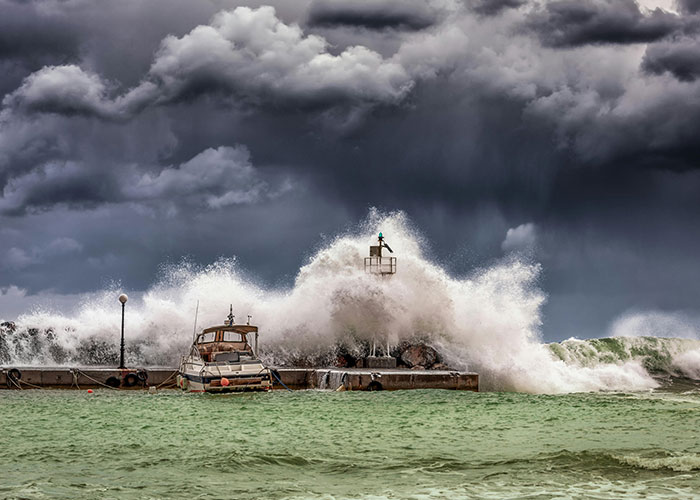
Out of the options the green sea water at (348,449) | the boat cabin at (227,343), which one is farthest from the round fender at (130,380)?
the green sea water at (348,449)

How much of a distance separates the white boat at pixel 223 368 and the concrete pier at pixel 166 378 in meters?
1.75

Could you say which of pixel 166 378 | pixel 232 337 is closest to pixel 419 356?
pixel 232 337

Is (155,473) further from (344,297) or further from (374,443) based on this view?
(344,297)

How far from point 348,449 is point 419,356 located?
21.0 meters

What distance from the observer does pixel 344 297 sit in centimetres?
4088

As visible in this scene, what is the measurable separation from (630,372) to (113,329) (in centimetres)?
2801

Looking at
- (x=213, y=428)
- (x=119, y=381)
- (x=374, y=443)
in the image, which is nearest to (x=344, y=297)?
(x=119, y=381)

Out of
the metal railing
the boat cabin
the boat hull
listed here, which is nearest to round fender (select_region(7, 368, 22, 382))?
the boat cabin

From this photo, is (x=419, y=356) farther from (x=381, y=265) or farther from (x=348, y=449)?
(x=348, y=449)

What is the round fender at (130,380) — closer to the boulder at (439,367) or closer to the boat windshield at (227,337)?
Answer: the boat windshield at (227,337)

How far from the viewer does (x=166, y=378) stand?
34.6 metres

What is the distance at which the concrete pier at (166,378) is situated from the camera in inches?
1271

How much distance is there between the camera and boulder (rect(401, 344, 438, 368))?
1479 inches

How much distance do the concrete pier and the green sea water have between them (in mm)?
3825
